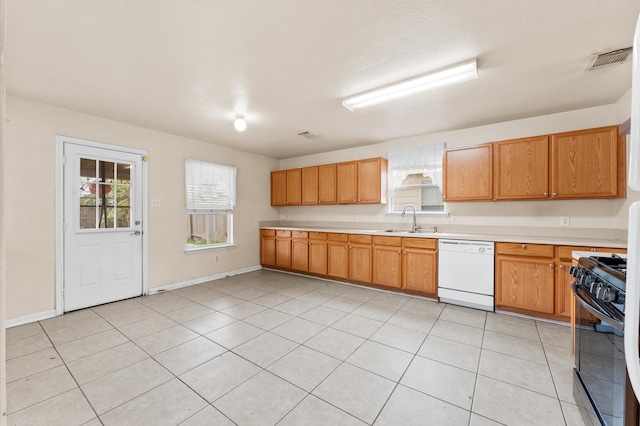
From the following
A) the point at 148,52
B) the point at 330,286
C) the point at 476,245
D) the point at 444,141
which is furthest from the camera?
the point at 330,286

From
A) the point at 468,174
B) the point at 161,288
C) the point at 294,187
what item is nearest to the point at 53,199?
the point at 161,288

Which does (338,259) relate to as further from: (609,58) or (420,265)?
(609,58)

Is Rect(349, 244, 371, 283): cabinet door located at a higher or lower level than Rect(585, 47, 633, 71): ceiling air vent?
lower

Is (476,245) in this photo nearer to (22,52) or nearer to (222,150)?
(222,150)

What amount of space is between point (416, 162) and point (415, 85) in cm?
199

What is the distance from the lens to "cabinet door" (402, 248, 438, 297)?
3652 millimetres

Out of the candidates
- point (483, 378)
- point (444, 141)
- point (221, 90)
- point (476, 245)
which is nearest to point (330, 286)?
point (476, 245)

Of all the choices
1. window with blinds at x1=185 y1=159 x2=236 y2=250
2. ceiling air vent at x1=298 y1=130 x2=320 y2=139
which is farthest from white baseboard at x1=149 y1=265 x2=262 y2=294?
ceiling air vent at x1=298 y1=130 x2=320 y2=139

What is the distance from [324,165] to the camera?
5.21 meters

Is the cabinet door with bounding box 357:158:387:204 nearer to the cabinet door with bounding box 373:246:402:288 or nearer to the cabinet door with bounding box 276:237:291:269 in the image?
the cabinet door with bounding box 373:246:402:288

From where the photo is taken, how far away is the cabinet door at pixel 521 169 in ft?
10.6

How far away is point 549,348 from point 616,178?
2047 millimetres

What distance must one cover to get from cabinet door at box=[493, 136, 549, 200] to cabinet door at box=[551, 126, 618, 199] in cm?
9

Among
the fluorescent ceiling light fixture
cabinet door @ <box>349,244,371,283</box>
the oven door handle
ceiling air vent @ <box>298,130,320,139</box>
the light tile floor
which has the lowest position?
the light tile floor
